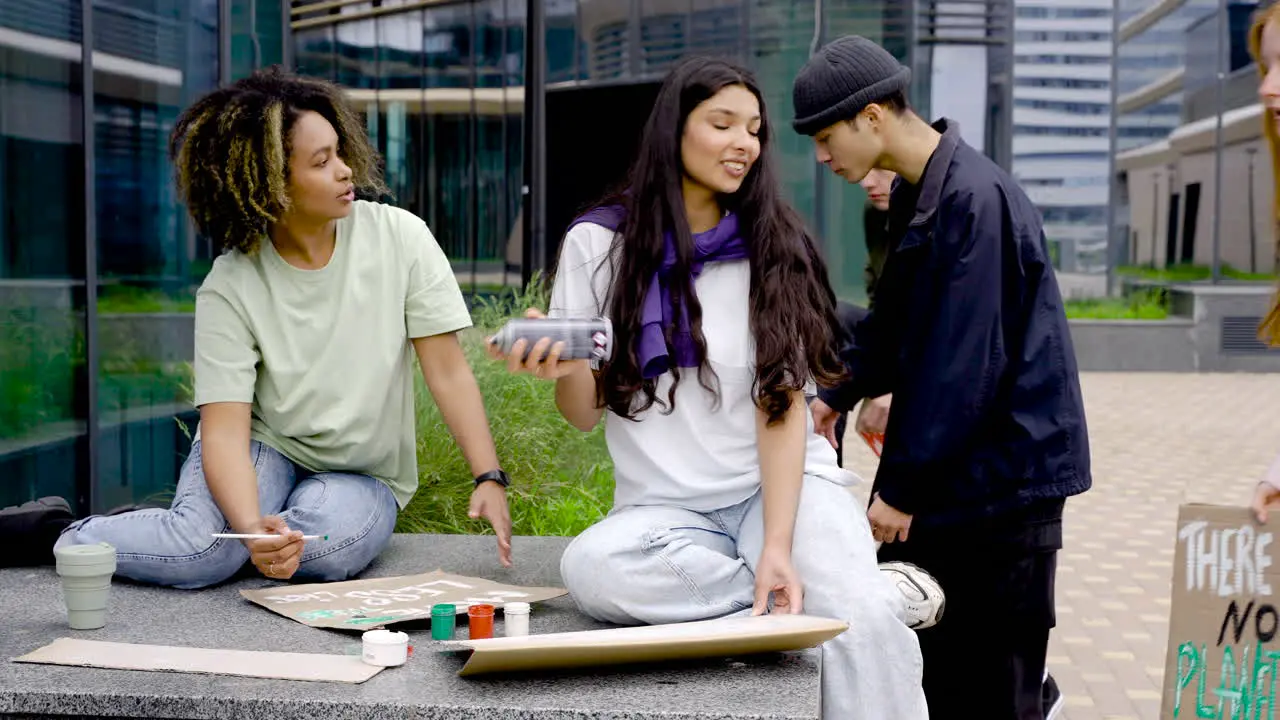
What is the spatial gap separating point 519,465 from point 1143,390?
418 inches

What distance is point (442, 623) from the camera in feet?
9.51

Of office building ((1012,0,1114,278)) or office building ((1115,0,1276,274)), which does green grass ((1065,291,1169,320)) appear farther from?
office building ((1115,0,1276,274))

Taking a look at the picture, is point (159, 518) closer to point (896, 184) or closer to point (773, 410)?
point (773, 410)

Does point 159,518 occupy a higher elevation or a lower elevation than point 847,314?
lower

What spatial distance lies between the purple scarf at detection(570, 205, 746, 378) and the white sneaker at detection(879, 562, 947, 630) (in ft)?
2.08

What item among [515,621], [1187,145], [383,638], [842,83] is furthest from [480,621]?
[1187,145]

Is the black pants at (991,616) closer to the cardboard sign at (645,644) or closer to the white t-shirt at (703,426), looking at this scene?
the white t-shirt at (703,426)

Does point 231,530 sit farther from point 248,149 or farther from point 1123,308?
point 1123,308

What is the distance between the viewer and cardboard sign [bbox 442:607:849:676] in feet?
8.41

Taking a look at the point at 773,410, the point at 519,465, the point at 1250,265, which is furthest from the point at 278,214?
the point at 1250,265

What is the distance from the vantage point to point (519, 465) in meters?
5.49

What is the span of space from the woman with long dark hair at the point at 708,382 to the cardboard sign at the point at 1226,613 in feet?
1.63

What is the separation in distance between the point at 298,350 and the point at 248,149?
1.60ft

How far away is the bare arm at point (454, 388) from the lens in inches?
139
